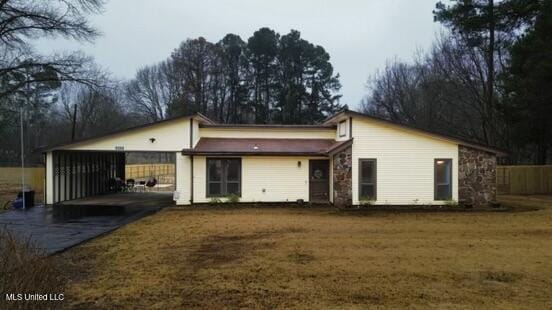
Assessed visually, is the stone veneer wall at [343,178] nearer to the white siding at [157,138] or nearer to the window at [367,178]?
the window at [367,178]

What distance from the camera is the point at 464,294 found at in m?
6.04

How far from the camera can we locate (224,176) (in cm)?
1864

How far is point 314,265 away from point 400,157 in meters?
11.4

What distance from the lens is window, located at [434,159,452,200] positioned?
1809cm

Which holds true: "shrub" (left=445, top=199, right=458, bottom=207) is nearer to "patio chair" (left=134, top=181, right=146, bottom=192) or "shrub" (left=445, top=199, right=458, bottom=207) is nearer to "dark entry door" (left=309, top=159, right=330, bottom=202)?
"dark entry door" (left=309, top=159, right=330, bottom=202)

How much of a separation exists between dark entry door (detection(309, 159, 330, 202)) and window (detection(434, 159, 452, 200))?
14.9 ft

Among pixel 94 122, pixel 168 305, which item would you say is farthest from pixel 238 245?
pixel 94 122

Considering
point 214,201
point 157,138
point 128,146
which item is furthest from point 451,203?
point 128,146

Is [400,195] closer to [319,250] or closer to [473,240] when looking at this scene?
[473,240]

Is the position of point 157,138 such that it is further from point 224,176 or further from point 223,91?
point 223,91

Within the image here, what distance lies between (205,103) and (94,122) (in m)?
15.4

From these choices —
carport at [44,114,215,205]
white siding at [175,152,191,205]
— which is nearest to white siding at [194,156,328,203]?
white siding at [175,152,191,205]

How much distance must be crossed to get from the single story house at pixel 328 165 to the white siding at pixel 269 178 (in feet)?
0.14

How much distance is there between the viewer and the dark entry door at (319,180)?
1884 centimetres
